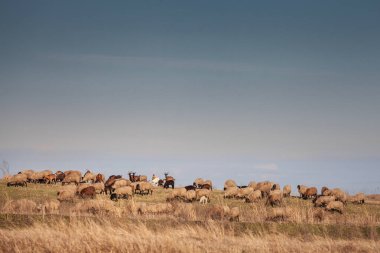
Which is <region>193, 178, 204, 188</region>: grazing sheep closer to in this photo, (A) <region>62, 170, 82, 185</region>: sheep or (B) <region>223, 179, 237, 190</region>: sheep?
(B) <region>223, 179, 237, 190</region>: sheep

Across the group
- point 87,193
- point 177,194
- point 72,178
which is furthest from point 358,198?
point 72,178

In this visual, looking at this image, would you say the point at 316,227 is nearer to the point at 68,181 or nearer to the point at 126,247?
the point at 126,247

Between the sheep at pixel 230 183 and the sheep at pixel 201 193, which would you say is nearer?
the sheep at pixel 201 193

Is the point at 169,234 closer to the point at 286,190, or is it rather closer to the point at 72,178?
the point at 286,190

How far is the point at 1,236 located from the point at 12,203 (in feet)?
32.1

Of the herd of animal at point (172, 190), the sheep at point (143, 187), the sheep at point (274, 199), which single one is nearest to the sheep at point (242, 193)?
the herd of animal at point (172, 190)

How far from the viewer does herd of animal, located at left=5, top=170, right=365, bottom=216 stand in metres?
31.1

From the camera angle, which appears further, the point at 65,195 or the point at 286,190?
the point at 286,190

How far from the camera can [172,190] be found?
35.0m

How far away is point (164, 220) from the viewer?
17.5 meters

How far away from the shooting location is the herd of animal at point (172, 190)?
31134 millimetres

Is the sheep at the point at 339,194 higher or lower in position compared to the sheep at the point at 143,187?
lower

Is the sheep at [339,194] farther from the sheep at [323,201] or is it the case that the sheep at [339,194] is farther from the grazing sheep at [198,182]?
the grazing sheep at [198,182]

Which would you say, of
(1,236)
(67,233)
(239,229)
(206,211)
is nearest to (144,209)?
(206,211)
